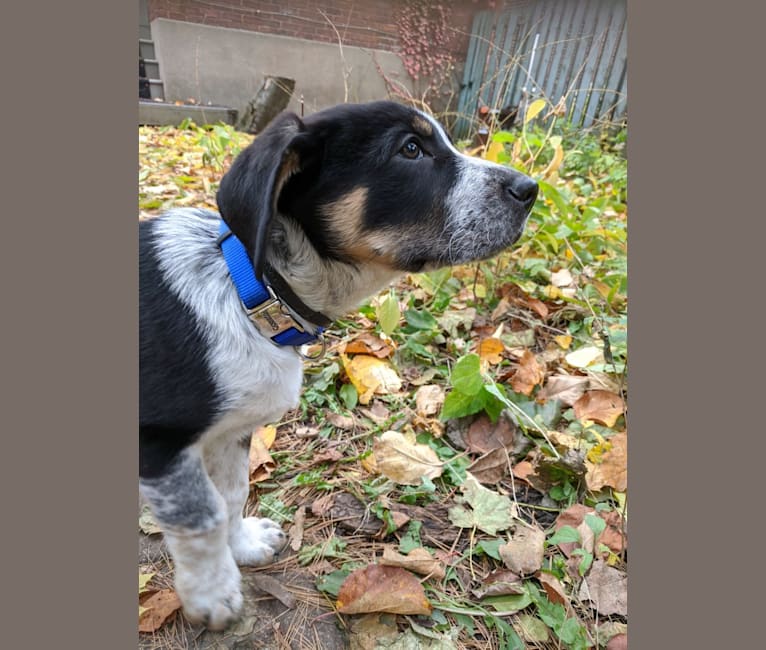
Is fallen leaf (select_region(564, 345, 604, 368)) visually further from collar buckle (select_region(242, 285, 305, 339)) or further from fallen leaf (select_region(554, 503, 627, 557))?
collar buckle (select_region(242, 285, 305, 339))

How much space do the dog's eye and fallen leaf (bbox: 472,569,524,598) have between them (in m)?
1.52

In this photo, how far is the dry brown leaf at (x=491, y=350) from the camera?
9.09 feet

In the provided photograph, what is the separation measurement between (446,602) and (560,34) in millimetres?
3516

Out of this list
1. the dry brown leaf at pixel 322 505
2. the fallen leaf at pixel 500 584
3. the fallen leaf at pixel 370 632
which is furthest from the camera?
the dry brown leaf at pixel 322 505

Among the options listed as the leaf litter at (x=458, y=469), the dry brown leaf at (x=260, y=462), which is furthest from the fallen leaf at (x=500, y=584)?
the dry brown leaf at (x=260, y=462)

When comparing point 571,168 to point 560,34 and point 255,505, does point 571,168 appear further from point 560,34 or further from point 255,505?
point 255,505

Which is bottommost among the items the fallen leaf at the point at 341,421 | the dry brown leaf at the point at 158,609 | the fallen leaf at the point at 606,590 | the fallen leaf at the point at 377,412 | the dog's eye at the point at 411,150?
the dry brown leaf at the point at 158,609

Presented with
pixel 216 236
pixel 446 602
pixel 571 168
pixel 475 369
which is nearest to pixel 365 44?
pixel 216 236

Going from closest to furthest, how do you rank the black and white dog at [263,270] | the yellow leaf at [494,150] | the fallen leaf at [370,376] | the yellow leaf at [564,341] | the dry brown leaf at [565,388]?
1. the black and white dog at [263,270]
2. the dry brown leaf at [565,388]
3. the fallen leaf at [370,376]
4. the yellow leaf at [564,341]
5. the yellow leaf at [494,150]

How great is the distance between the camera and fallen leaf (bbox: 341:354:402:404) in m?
2.66

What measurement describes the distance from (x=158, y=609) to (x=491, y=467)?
140 centimetres

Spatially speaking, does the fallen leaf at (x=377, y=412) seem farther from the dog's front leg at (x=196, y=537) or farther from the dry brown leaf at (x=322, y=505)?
the dog's front leg at (x=196, y=537)

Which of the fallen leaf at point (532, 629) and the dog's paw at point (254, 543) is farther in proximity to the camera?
the dog's paw at point (254, 543)

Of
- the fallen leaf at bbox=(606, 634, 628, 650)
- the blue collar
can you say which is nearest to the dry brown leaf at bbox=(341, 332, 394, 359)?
the blue collar
